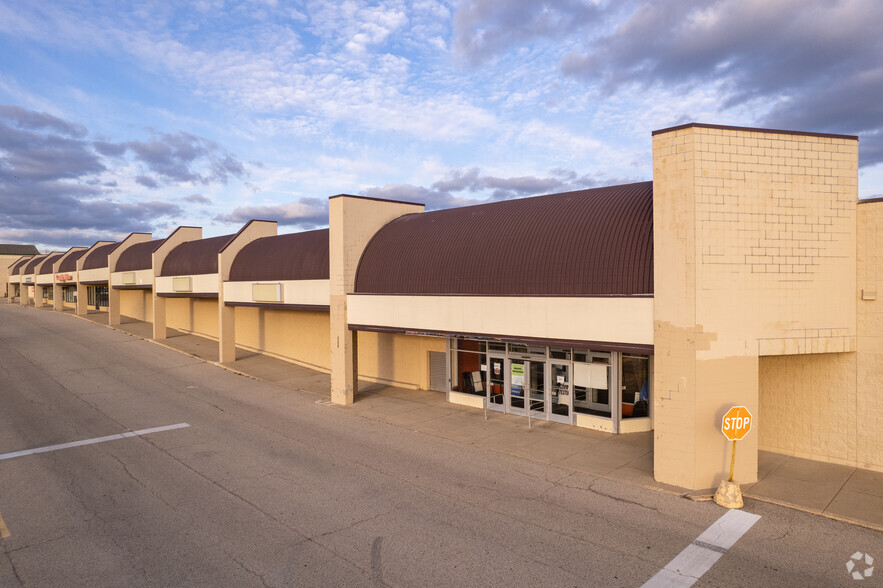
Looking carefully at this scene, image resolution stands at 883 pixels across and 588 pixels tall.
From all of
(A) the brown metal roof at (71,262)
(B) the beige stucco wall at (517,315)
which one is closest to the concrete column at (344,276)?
(B) the beige stucco wall at (517,315)

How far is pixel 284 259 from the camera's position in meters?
28.3

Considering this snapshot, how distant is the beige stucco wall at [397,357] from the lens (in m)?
24.2

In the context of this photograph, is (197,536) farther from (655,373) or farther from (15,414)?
(15,414)

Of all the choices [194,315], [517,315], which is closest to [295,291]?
[517,315]

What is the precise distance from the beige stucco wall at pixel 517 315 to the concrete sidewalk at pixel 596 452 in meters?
3.23

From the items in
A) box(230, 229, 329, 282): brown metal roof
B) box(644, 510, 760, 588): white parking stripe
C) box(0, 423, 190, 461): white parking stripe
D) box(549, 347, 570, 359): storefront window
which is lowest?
box(644, 510, 760, 588): white parking stripe

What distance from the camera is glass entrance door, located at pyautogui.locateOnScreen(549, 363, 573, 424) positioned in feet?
60.0

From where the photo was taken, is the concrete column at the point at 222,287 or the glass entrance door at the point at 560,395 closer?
the glass entrance door at the point at 560,395

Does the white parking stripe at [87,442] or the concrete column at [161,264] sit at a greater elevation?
the concrete column at [161,264]

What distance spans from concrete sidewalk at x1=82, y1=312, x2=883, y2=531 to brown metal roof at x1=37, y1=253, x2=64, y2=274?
55898 mm

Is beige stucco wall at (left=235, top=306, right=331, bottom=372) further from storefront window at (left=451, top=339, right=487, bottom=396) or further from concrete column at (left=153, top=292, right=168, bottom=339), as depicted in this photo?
storefront window at (left=451, top=339, right=487, bottom=396)

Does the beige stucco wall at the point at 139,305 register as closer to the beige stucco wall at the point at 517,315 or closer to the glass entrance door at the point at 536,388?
the beige stucco wall at the point at 517,315

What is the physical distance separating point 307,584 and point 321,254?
18961mm

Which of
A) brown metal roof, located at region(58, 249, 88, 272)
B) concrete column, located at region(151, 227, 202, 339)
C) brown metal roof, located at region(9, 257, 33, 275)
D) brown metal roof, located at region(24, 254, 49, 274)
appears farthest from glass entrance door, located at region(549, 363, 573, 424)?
brown metal roof, located at region(9, 257, 33, 275)
